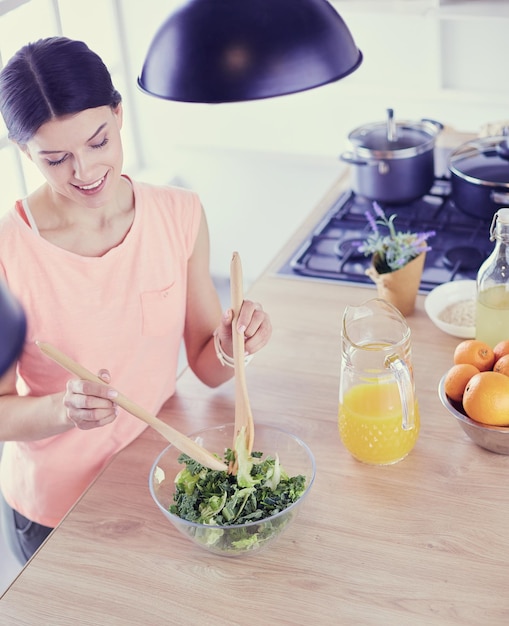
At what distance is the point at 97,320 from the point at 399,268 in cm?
59

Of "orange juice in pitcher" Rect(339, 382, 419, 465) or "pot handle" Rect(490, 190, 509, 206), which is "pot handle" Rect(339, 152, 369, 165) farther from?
"orange juice in pitcher" Rect(339, 382, 419, 465)

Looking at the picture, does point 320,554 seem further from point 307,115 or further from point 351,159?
point 307,115

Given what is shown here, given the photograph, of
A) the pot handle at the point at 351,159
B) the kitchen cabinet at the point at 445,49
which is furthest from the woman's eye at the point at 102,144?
the kitchen cabinet at the point at 445,49

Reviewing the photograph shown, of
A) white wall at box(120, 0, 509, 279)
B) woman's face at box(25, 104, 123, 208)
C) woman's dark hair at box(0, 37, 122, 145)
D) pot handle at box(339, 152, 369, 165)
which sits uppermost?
woman's dark hair at box(0, 37, 122, 145)

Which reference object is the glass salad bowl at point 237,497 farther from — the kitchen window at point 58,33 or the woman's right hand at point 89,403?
the kitchen window at point 58,33

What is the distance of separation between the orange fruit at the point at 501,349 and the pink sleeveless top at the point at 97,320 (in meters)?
0.57

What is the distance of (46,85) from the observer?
1301 millimetres

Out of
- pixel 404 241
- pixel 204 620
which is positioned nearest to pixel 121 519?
pixel 204 620

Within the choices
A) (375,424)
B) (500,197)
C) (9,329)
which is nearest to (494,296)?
(375,424)

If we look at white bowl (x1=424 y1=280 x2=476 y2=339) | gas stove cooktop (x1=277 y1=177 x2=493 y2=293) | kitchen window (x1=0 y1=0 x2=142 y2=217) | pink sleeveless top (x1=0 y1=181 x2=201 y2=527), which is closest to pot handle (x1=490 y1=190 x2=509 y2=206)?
gas stove cooktop (x1=277 y1=177 x2=493 y2=293)

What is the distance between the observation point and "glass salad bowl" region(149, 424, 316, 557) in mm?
1178

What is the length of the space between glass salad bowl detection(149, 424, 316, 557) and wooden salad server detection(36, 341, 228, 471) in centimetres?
4

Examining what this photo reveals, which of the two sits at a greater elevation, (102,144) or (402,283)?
(102,144)

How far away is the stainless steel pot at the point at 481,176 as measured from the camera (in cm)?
188
